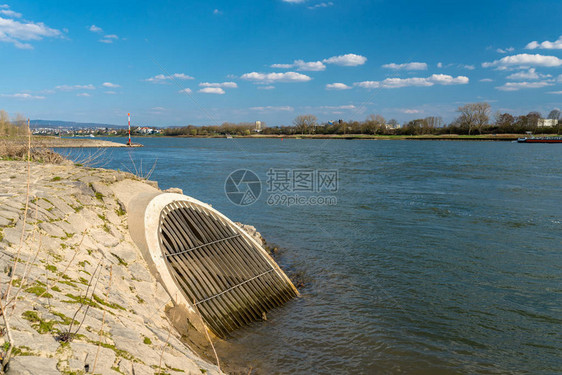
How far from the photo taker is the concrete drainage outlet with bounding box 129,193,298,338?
7.46m

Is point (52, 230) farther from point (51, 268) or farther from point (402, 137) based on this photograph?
point (402, 137)

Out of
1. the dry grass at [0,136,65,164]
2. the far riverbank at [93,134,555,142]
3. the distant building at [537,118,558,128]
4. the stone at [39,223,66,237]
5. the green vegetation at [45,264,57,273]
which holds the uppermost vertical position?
the distant building at [537,118,558,128]

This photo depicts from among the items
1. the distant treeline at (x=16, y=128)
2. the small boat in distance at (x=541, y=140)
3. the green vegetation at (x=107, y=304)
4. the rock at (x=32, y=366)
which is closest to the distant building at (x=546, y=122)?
the small boat in distance at (x=541, y=140)

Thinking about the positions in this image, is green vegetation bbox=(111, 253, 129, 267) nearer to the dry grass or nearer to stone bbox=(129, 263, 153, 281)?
stone bbox=(129, 263, 153, 281)

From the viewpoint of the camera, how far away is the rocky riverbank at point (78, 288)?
3.65 m

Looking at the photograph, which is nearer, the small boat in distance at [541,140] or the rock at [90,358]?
the rock at [90,358]

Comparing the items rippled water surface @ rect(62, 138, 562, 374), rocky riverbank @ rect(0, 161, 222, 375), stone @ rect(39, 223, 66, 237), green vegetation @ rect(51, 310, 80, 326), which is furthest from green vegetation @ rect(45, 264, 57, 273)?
rippled water surface @ rect(62, 138, 562, 374)

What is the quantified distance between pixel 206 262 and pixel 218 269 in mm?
328

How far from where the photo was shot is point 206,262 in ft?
27.4

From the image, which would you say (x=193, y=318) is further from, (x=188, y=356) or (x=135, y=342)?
(x=135, y=342)

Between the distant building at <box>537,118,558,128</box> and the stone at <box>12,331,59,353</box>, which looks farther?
the distant building at <box>537,118,558,128</box>

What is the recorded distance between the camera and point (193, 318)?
7.00m

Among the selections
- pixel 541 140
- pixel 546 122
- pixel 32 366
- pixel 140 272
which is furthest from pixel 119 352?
pixel 546 122

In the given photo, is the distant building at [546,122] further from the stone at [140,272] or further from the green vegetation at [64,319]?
the green vegetation at [64,319]
